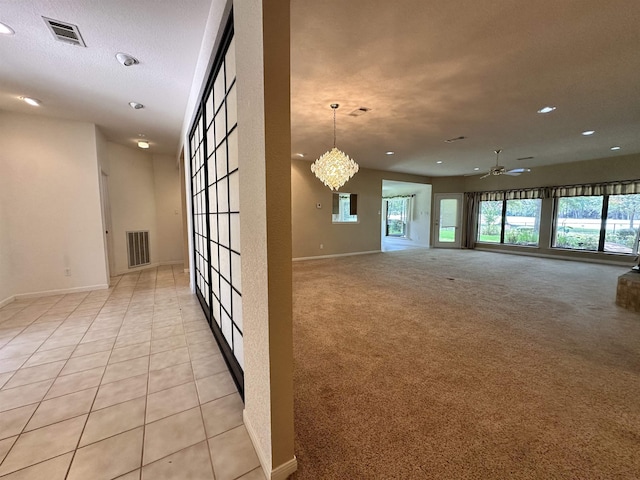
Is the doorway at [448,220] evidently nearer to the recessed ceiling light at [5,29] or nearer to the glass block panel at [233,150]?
the glass block panel at [233,150]

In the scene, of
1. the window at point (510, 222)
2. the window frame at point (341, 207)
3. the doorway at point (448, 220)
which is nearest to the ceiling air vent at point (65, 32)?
the window frame at point (341, 207)

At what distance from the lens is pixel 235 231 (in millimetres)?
1756

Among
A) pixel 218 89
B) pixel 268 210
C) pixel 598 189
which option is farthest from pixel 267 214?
pixel 598 189

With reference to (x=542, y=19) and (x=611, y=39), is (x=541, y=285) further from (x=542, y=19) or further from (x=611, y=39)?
(x=542, y=19)

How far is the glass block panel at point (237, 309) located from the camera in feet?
5.79

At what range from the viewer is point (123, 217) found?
5375 millimetres

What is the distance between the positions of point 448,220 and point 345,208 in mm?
4416

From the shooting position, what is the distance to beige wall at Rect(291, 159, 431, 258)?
22.4 feet

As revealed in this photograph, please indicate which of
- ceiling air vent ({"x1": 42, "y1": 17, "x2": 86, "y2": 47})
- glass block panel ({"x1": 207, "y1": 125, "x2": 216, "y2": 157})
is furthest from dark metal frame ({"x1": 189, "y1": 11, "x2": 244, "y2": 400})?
ceiling air vent ({"x1": 42, "y1": 17, "x2": 86, "y2": 47})

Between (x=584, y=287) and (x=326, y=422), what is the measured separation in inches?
209

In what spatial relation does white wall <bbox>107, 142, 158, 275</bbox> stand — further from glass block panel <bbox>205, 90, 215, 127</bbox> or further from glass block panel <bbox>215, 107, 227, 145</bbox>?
glass block panel <bbox>215, 107, 227, 145</bbox>

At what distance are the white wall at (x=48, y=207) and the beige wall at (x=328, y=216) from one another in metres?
3.72

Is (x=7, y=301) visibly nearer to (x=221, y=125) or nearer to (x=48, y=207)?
(x=48, y=207)

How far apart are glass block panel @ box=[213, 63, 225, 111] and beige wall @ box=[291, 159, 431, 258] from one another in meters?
3.82
